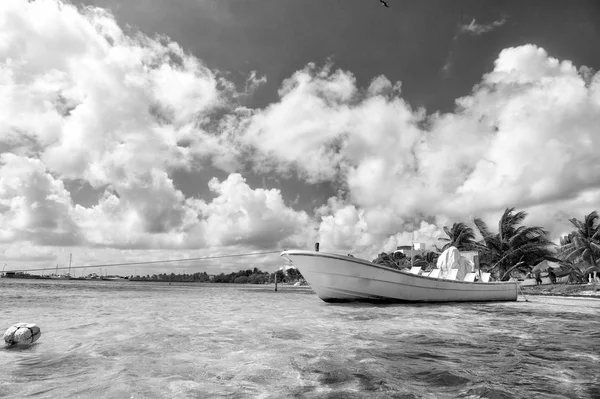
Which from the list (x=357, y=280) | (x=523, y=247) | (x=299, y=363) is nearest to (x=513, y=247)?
(x=523, y=247)

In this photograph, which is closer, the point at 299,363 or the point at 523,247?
the point at 299,363

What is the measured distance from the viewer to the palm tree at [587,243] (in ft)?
110

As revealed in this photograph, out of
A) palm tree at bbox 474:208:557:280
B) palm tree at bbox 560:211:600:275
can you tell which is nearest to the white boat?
palm tree at bbox 474:208:557:280

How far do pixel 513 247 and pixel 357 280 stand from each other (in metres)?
26.4

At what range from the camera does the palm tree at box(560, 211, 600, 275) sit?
110 feet

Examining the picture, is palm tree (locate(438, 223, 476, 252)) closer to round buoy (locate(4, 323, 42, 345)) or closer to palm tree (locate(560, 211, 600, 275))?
palm tree (locate(560, 211, 600, 275))

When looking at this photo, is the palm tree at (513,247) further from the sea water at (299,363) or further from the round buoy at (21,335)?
the round buoy at (21,335)

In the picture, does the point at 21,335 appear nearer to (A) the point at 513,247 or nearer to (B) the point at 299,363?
(B) the point at 299,363

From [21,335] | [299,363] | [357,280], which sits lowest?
[299,363]

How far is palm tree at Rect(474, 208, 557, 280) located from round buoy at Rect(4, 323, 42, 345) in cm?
3616

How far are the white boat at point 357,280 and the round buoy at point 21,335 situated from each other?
10.6m

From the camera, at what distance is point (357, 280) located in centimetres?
1594

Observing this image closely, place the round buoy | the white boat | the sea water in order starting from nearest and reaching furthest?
the sea water, the round buoy, the white boat

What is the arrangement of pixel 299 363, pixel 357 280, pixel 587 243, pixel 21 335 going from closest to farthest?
pixel 299 363
pixel 21 335
pixel 357 280
pixel 587 243
